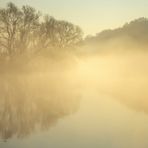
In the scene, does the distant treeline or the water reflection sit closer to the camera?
the water reflection

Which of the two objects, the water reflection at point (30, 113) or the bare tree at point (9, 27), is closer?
the water reflection at point (30, 113)

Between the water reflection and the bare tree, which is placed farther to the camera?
the bare tree

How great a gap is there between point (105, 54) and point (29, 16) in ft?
151

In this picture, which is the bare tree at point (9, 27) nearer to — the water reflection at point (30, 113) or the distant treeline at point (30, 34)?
the distant treeline at point (30, 34)

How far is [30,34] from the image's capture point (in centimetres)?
3494

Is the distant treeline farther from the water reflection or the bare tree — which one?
the water reflection

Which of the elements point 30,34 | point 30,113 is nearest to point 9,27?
point 30,34

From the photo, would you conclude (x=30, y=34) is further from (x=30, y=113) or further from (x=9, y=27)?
(x=30, y=113)

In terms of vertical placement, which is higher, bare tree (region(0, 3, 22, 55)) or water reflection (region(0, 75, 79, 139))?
bare tree (region(0, 3, 22, 55))

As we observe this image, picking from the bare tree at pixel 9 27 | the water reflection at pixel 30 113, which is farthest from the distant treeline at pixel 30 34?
the water reflection at pixel 30 113

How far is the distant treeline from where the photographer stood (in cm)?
3350

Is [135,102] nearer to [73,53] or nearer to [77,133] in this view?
[77,133]

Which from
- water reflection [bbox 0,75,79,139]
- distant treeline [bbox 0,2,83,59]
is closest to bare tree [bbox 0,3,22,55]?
distant treeline [bbox 0,2,83,59]

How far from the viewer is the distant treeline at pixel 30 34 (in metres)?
33.5
